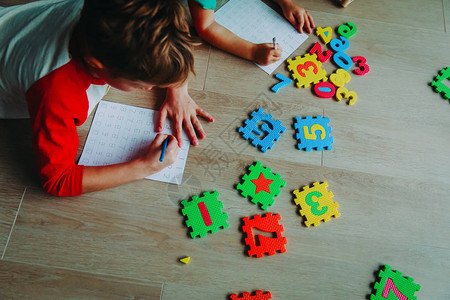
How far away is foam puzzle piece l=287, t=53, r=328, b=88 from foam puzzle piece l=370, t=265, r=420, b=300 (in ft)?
1.97

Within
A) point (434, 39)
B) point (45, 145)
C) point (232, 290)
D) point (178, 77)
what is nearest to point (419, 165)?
point (434, 39)

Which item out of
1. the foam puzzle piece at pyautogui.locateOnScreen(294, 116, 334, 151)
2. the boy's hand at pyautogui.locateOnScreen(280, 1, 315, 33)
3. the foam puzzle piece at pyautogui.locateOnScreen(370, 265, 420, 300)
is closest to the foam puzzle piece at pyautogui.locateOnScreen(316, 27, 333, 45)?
the boy's hand at pyautogui.locateOnScreen(280, 1, 315, 33)

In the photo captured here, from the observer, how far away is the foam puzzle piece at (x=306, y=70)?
42.7 inches

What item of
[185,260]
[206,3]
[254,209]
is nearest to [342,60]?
[206,3]

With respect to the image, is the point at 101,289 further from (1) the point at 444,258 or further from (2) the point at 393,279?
(1) the point at 444,258

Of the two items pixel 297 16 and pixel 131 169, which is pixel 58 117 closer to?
pixel 131 169

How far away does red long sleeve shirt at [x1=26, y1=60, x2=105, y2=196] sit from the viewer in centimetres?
71

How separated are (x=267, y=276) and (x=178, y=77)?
57cm

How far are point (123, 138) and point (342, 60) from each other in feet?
2.51

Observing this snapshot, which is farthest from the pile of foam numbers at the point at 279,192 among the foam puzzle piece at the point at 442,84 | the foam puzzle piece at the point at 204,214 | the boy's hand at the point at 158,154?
the foam puzzle piece at the point at 442,84

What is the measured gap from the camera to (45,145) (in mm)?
756

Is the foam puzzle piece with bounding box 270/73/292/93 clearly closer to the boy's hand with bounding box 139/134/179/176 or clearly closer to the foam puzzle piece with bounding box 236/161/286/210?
the foam puzzle piece with bounding box 236/161/286/210

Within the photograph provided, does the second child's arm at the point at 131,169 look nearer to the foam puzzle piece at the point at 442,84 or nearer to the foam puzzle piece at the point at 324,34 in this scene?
the foam puzzle piece at the point at 324,34

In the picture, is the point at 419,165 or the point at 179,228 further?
the point at 419,165
